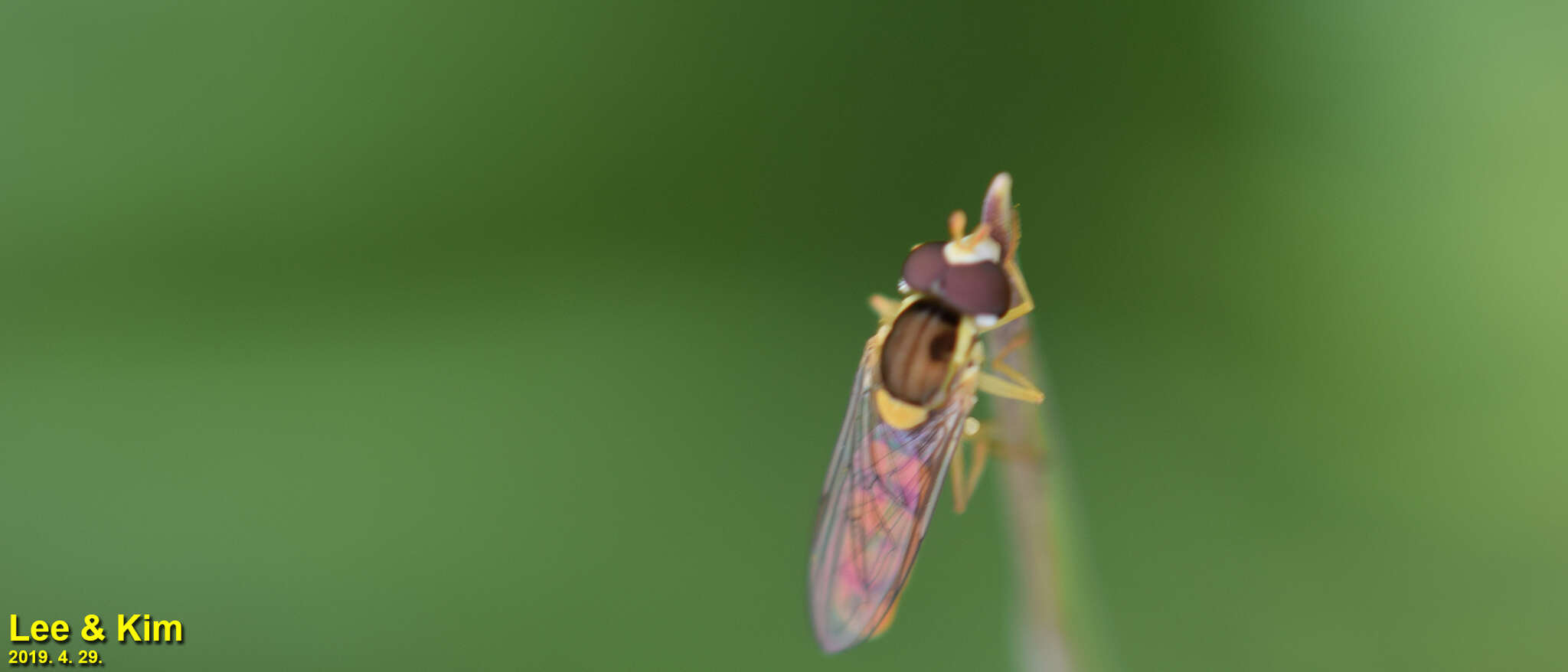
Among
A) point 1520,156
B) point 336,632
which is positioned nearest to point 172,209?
point 336,632

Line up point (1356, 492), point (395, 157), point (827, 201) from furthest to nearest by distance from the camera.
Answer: point (827, 201) < point (395, 157) < point (1356, 492)

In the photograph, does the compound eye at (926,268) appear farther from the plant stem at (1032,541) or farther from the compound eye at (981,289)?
the plant stem at (1032,541)

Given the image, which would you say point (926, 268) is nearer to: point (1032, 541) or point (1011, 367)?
point (1011, 367)

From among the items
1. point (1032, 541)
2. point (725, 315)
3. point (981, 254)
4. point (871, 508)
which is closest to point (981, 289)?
point (981, 254)

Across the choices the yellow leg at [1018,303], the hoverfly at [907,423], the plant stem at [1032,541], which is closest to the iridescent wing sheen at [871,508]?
the hoverfly at [907,423]

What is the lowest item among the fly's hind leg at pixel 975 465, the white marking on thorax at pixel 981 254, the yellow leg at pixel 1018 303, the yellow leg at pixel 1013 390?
the fly's hind leg at pixel 975 465

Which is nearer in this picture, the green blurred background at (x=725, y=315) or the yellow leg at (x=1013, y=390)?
the yellow leg at (x=1013, y=390)

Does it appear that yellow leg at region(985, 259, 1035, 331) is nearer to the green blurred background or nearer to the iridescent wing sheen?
the iridescent wing sheen

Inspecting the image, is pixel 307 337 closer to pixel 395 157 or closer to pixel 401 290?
pixel 401 290
